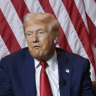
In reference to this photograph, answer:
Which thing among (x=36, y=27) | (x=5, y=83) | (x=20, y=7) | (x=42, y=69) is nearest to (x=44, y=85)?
(x=42, y=69)

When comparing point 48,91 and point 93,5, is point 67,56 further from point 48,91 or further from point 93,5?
point 93,5

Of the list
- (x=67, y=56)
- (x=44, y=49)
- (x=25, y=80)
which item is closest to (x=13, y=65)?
(x=25, y=80)

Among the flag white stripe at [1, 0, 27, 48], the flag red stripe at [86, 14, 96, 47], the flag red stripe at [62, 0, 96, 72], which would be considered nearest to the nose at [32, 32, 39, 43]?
the flag white stripe at [1, 0, 27, 48]

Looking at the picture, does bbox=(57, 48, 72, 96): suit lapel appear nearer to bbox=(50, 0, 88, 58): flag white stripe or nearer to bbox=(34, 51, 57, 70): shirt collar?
bbox=(34, 51, 57, 70): shirt collar

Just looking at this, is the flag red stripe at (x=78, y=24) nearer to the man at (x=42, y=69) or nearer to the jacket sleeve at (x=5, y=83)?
the man at (x=42, y=69)

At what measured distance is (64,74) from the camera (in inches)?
68.2

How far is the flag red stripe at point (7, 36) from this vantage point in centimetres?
236

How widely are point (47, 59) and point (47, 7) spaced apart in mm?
807

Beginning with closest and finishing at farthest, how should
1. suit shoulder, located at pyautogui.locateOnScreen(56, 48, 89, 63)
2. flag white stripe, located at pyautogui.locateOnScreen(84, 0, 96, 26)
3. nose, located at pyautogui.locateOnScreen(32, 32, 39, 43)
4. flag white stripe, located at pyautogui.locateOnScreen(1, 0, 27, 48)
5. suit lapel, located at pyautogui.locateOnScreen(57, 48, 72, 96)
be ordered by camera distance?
nose, located at pyautogui.locateOnScreen(32, 32, 39, 43) < suit lapel, located at pyautogui.locateOnScreen(57, 48, 72, 96) < suit shoulder, located at pyautogui.locateOnScreen(56, 48, 89, 63) < flag white stripe, located at pyautogui.locateOnScreen(1, 0, 27, 48) < flag white stripe, located at pyautogui.locateOnScreen(84, 0, 96, 26)

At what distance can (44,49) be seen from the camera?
5.28ft

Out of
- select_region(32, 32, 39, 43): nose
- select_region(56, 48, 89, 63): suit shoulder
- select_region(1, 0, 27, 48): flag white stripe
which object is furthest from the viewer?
select_region(1, 0, 27, 48): flag white stripe

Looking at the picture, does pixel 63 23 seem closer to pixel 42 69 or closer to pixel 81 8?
pixel 81 8

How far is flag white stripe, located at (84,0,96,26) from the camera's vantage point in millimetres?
2467

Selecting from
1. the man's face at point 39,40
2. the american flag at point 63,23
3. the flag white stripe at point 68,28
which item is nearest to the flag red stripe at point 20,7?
the american flag at point 63,23
